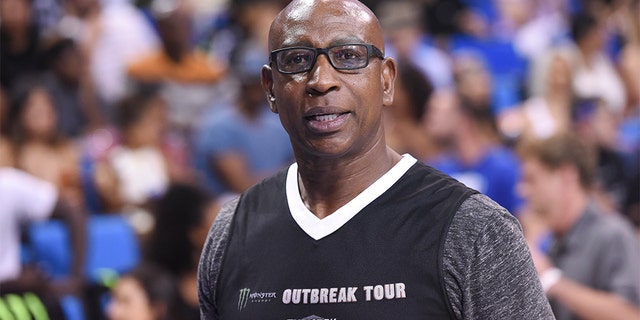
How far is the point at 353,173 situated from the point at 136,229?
3577 millimetres

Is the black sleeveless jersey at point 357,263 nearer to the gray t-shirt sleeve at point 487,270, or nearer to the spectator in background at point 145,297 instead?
the gray t-shirt sleeve at point 487,270

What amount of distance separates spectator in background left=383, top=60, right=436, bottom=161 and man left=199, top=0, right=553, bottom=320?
3.81 meters

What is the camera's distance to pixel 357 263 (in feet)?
6.79

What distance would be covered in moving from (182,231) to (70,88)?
278cm

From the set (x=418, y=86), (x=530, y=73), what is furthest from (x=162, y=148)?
(x=530, y=73)

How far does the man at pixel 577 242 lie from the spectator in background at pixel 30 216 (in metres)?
2.11

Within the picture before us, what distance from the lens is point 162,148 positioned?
662cm

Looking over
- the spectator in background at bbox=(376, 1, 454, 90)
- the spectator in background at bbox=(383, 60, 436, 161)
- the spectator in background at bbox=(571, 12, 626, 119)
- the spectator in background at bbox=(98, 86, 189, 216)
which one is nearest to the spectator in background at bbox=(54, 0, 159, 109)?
the spectator in background at bbox=(98, 86, 189, 216)

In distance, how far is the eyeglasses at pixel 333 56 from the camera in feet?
6.79

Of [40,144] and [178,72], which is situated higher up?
[178,72]

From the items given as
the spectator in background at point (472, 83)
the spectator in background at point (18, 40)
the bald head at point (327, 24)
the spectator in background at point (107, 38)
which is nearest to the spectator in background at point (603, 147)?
the spectator in background at point (472, 83)

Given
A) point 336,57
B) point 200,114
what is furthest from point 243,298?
point 200,114

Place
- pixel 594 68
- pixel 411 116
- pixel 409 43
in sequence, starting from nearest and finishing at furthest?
1. pixel 411 116
2. pixel 409 43
3. pixel 594 68

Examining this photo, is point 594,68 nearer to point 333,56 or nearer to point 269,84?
point 269,84
